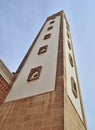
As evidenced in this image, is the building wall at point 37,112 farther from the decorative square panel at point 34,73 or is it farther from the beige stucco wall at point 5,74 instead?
the beige stucco wall at point 5,74

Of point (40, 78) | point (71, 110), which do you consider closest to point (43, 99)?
point (71, 110)

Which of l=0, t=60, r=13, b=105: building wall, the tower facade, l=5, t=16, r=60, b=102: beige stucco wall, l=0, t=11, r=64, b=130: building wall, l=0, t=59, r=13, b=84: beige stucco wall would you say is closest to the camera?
l=0, t=11, r=64, b=130: building wall

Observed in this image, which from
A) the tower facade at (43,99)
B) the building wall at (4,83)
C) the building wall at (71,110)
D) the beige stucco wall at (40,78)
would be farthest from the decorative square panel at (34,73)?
the building wall at (71,110)

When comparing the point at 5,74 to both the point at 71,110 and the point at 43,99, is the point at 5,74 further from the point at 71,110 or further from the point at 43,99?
the point at 71,110

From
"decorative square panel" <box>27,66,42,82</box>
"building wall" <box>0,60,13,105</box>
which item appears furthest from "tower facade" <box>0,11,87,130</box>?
"building wall" <box>0,60,13,105</box>

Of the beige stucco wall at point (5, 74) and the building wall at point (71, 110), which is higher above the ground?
the beige stucco wall at point (5, 74)

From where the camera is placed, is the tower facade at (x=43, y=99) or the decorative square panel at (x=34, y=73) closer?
the tower facade at (x=43, y=99)

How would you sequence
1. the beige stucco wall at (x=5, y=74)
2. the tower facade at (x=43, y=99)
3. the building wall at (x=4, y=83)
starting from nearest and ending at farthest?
the tower facade at (x=43, y=99)
the building wall at (x=4, y=83)
the beige stucco wall at (x=5, y=74)

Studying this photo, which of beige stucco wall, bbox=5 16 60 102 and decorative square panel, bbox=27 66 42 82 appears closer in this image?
beige stucco wall, bbox=5 16 60 102

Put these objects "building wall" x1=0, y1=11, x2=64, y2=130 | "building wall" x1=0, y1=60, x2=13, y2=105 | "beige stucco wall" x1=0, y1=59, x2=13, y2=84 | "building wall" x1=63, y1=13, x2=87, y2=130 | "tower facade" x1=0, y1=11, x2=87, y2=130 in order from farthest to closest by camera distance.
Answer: "beige stucco wall" x1=0, y1=59, x2=13, y2=84
"building wall" x1=0, y1=60, x2=13, y2=105
"building wall" x1=63, y1=13, x2=87, y2=130
"tower facade" x1=0, y1=11, x2=87, y2=130
"building wall" x1=0, y1=11, x2=64, y2=130

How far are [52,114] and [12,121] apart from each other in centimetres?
125

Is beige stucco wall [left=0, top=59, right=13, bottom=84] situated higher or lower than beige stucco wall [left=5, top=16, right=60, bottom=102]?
higher

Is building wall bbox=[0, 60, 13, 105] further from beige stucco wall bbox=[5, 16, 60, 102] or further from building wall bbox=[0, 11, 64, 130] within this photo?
building wall bbox=[0, 11, 64, 130]

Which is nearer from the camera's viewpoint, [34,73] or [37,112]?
[37,112]
